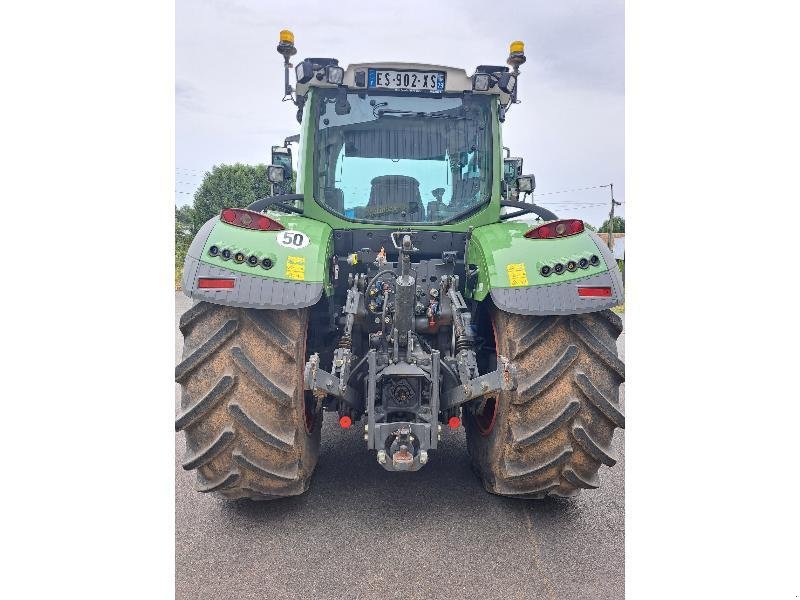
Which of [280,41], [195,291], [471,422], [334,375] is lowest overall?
[471,422]

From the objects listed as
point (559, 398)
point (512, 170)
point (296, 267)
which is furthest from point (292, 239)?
point (512, 170)

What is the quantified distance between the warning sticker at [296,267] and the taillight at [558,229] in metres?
1.14

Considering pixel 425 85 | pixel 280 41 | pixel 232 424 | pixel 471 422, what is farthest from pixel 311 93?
pixel 471 422

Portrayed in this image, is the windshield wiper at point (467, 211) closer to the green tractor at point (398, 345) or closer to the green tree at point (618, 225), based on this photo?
the green tractor at point (398, 345)

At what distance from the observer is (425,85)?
304 cm

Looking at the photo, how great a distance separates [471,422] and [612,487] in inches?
35.7

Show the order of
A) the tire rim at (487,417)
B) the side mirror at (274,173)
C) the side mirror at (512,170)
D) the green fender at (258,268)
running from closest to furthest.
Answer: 1. the green fender at (258,268)
2. the tire rim at (487,417)
3. the side mirror at (274,173)
4. the side mirror at (512,170)

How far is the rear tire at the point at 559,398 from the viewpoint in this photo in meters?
2.40

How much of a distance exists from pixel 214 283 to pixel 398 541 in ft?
4.94

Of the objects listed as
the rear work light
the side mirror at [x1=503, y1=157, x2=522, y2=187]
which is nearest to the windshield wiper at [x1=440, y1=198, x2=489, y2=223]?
the side mirror at [x1=503, y1=157, x2=522, y2=187]

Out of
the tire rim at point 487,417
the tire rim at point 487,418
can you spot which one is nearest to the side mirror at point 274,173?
the tire rim at point 487,417

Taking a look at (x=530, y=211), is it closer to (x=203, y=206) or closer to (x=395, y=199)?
(x=395, y=199)

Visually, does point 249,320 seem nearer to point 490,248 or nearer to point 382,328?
point 382,328

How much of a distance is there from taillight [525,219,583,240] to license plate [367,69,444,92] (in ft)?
3.83
